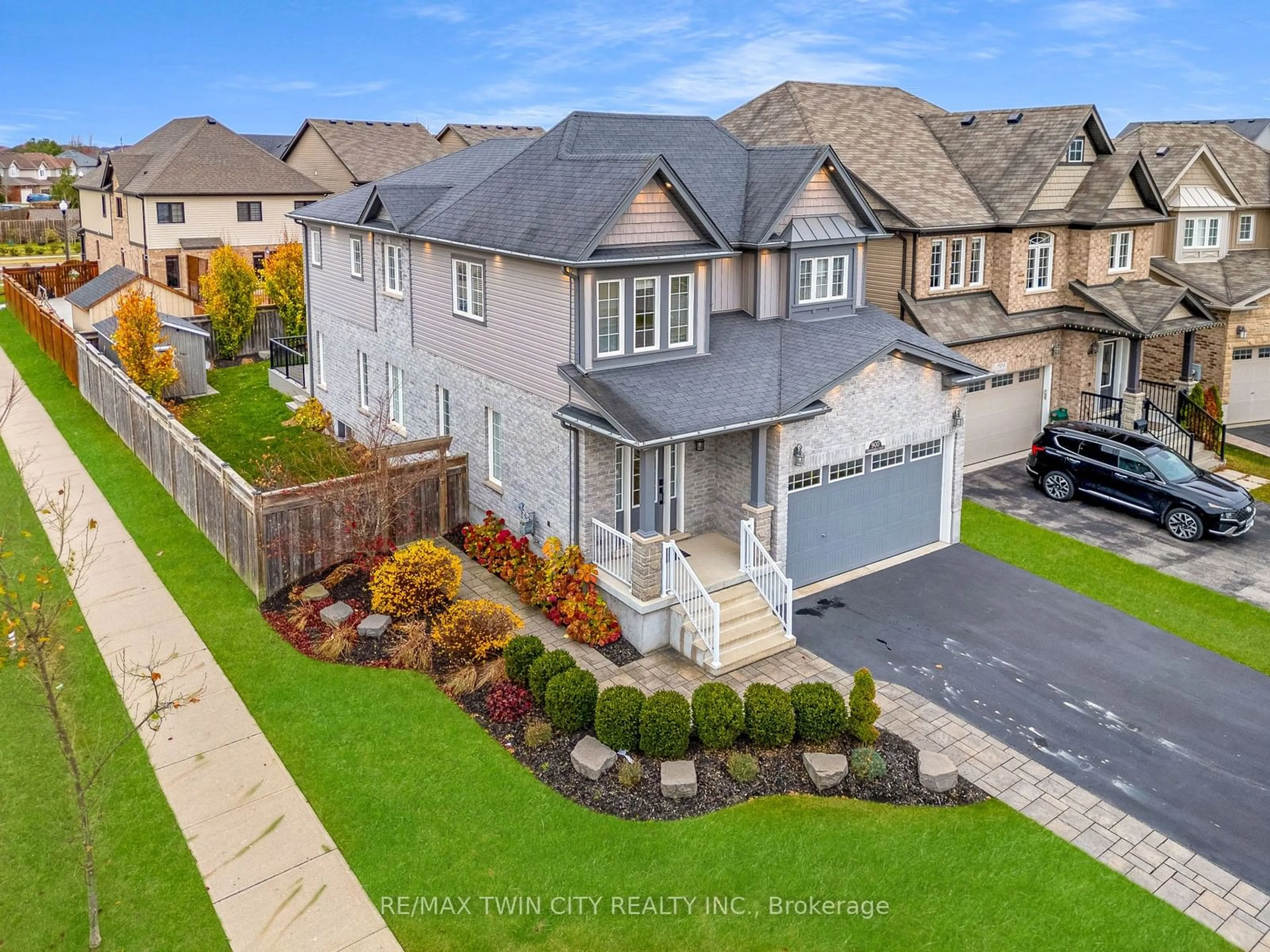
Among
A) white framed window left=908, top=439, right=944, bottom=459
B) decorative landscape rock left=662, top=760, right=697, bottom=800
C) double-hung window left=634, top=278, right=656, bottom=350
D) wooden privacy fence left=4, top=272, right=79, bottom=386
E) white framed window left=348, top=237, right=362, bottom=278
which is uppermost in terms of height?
white framed window left=348, top=237, right=362, bottom=278

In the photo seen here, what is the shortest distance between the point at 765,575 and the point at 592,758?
5.31 metres

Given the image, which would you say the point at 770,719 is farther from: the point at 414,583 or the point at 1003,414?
the point at 1003,414

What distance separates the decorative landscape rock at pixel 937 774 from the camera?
41.4 ft

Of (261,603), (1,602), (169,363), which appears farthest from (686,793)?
(169,363)

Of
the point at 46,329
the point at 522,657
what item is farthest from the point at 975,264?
the point at 46,329

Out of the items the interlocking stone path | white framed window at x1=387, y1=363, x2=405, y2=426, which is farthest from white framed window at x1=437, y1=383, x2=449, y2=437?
the interlocking stone path

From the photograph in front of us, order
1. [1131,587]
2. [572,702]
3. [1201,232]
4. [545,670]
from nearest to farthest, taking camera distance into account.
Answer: [572,702] < [545,670] < [1131,587] < [1201,232]

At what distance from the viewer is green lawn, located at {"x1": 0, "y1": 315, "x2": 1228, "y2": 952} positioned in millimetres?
10367

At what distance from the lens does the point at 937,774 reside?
12609mm

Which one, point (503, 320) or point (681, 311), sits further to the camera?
point (503, 320)

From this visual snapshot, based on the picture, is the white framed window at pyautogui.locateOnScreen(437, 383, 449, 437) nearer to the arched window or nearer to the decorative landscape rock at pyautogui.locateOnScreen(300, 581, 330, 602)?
the decorative landscape rock at pyautogui.locateOnScreen(300, 581, 330, 602)

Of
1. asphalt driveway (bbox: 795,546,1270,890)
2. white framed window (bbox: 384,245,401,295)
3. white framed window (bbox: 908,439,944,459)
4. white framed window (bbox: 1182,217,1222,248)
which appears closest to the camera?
asphalt driveway (bbox: 795,546,1270,890)

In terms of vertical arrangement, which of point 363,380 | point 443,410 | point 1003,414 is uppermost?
point 363,380

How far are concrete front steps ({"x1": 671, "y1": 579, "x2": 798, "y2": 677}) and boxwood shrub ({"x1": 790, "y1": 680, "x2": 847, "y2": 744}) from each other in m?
2.23
